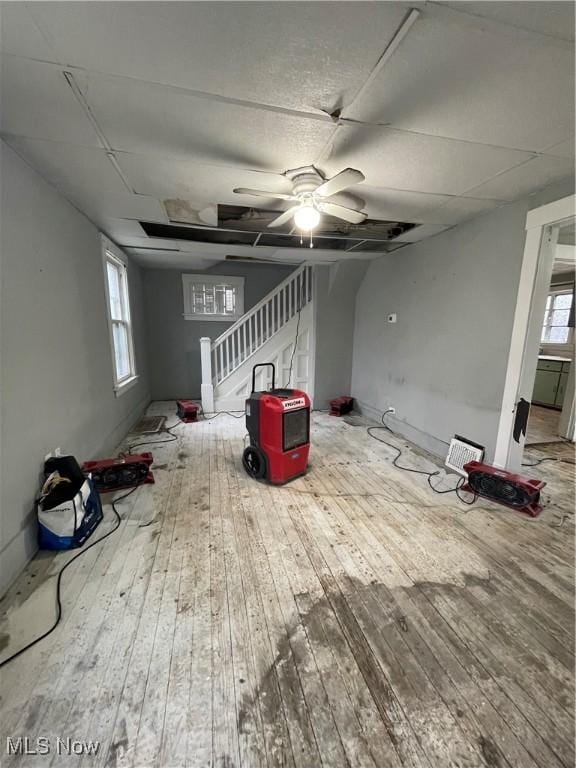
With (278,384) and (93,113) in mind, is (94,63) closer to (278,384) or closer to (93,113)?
(93,113)

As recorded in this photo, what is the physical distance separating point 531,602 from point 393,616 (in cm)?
79

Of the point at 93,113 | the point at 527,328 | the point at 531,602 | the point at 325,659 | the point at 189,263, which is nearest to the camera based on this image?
the point at 325,659

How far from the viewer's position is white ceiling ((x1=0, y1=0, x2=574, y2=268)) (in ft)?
3.30

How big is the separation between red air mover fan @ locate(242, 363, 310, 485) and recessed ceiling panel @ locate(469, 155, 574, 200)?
215 cm

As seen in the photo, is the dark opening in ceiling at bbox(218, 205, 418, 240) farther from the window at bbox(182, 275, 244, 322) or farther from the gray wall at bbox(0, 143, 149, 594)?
the window at bbox(182, 275, 244, 322)

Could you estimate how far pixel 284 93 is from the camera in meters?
1.33

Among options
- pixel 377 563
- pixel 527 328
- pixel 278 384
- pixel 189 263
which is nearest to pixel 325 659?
pixel 377 563

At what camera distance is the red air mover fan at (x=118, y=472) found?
254 cm

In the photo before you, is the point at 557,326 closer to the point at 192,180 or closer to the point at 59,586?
the point at 192,180

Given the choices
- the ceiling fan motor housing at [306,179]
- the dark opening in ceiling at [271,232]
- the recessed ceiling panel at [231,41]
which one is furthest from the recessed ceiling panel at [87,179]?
the ceiling fan motor housing at [306,179]

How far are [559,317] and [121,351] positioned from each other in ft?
25.8

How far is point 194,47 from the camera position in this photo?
1106 millimetres

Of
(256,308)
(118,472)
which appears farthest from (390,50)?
(256,308)

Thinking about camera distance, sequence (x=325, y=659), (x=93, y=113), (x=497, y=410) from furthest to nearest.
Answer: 1. (x=497, y=410)
2. (x=93, y=113)
3. (x=325, y=659)
